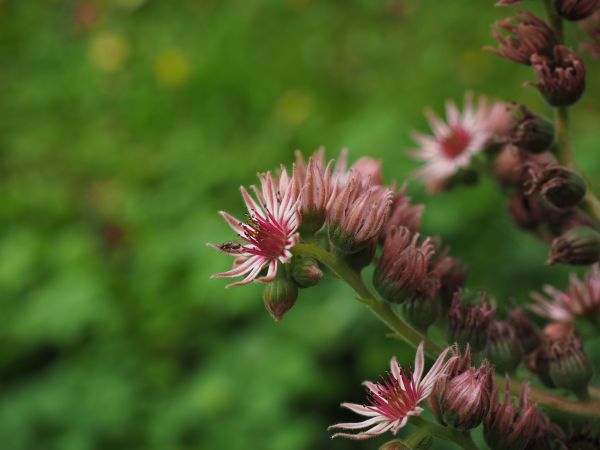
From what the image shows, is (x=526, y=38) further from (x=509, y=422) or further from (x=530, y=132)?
(x=509, y=422)

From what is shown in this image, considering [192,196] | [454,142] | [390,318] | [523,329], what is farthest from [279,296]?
[192,196]

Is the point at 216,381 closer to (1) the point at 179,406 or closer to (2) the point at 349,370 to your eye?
(1) the point at 179,406

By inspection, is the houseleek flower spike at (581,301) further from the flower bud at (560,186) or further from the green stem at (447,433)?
the green stem at (447,433)

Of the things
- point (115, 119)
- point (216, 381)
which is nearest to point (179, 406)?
point (216, 381)

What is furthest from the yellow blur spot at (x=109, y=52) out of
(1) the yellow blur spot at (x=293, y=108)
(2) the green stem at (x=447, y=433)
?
(2) the green stem at (x=447, y=433)

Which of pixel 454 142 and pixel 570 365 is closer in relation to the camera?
pixel 570 365

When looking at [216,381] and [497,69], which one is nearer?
[216,381]

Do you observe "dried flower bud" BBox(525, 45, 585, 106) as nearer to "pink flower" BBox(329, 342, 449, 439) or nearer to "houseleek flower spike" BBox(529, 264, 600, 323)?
"houseleek flower spike" BBox(529, 264, 600, 323)
